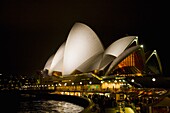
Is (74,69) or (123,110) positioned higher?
(74,69)

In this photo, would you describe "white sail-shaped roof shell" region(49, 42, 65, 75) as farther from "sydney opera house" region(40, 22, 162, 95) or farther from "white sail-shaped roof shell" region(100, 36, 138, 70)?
"white sail-shaped roof shell" region(100, 36, 138, 70)

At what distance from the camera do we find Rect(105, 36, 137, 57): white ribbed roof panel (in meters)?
35.1

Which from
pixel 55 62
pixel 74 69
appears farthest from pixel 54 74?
pixel 74 69

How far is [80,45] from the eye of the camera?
38406mm

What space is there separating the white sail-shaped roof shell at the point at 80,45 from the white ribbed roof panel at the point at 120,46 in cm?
207

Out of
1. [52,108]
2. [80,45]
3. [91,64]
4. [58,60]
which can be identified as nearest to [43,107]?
[52,108]

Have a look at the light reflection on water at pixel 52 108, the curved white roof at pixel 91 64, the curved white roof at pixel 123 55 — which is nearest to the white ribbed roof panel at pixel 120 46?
the curved white roof at pixel 123 55

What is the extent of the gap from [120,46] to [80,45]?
19.6 feet

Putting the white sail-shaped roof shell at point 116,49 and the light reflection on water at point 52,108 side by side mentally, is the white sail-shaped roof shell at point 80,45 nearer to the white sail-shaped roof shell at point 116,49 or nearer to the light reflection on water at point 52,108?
the white sail-shaped roof shell at point 116,49

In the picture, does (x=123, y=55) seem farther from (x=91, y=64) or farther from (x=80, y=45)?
(x=80, y=45)

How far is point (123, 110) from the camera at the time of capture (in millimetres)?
12203

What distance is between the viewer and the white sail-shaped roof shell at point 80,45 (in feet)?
125

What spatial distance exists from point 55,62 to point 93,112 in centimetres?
3213

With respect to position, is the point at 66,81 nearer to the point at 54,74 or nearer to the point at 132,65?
the point at 54,74
